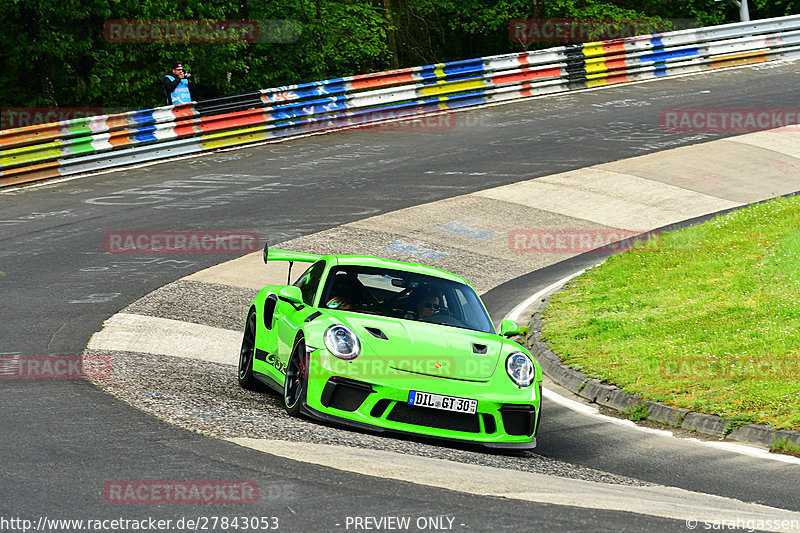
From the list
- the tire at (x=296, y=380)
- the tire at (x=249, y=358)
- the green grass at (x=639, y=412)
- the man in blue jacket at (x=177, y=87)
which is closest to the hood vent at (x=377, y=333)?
the tire at (x=296, y=380)

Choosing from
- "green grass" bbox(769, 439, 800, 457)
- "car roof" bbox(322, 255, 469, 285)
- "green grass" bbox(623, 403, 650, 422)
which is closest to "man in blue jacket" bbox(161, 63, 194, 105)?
"car roof" bbox(322, 255, 469, 285)

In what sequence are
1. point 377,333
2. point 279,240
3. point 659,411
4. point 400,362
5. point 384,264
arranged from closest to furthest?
point 400,362 < point 377,333 < point 384,264 < point 659,411 < point 279,240

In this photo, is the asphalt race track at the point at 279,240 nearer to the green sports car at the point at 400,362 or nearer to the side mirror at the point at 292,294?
the green sports car at the point at 400,362

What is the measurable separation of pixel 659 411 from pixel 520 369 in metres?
2.20

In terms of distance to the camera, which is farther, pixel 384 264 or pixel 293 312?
pixel 384 264

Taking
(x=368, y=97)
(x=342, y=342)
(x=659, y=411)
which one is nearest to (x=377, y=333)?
(x=342, y=342)

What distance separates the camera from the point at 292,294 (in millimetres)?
9133

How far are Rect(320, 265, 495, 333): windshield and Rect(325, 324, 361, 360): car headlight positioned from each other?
78 centimetres

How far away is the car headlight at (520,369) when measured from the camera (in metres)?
8.40

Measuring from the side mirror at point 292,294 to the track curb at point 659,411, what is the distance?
3462 millimetres

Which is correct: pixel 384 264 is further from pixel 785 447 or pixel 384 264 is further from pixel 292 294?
pixel 785 447

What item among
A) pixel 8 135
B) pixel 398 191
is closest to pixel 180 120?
pixel 8 135

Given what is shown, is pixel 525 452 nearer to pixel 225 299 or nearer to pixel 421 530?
pixel 421 530

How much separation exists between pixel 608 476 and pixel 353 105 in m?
19.2
